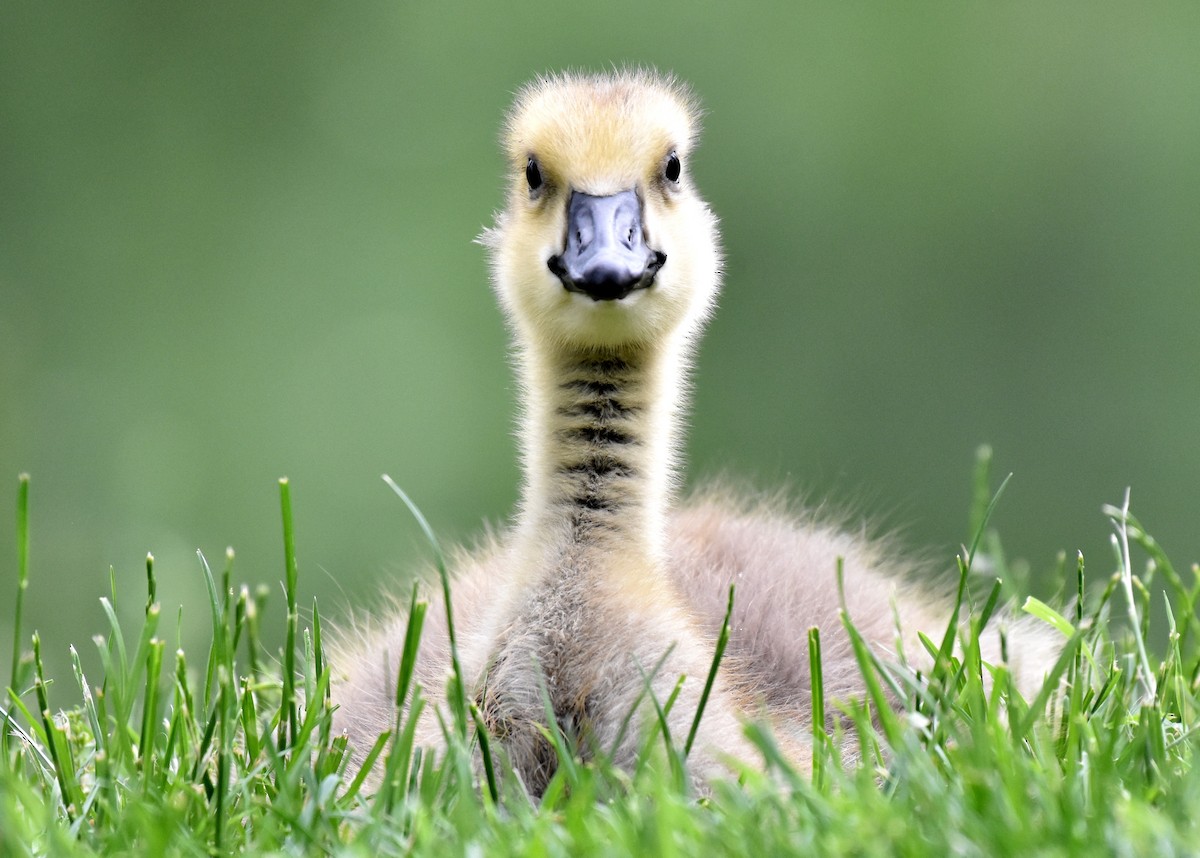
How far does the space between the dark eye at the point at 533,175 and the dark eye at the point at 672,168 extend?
0.23 m

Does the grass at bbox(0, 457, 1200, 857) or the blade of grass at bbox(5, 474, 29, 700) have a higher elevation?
the blade of grass at bbox(5, 474, 29, 700)

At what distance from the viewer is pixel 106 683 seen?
276cm

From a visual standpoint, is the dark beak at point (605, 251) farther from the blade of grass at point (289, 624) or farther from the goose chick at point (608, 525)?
the blade of grass at point (289, 624)

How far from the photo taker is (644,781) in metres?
2.28

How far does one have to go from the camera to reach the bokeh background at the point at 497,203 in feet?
30.2

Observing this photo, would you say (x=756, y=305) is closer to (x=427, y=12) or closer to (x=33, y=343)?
(x=427, y=12)

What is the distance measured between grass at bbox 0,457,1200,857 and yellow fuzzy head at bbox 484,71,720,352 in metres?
0.68

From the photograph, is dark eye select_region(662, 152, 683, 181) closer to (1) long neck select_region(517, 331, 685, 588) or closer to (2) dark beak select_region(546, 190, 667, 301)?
(2) dark beak select_region(546, 190, 667, 301)

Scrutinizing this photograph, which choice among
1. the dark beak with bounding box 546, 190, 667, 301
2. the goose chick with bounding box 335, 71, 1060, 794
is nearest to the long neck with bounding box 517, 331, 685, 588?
the goose chick with bounding box 335, 71, 1060, 794

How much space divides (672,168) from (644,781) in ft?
4.75

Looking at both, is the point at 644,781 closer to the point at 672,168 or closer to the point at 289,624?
the point at 289,624

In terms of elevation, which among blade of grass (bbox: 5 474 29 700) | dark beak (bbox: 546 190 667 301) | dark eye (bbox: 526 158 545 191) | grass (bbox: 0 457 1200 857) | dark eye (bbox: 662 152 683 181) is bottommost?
grass (bbox: 0 457 1200 857)

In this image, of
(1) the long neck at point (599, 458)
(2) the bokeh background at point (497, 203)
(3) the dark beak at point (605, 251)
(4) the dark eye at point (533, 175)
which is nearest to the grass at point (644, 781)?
(1) the long neck at point (599, 458)

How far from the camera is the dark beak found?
9.49 feet
